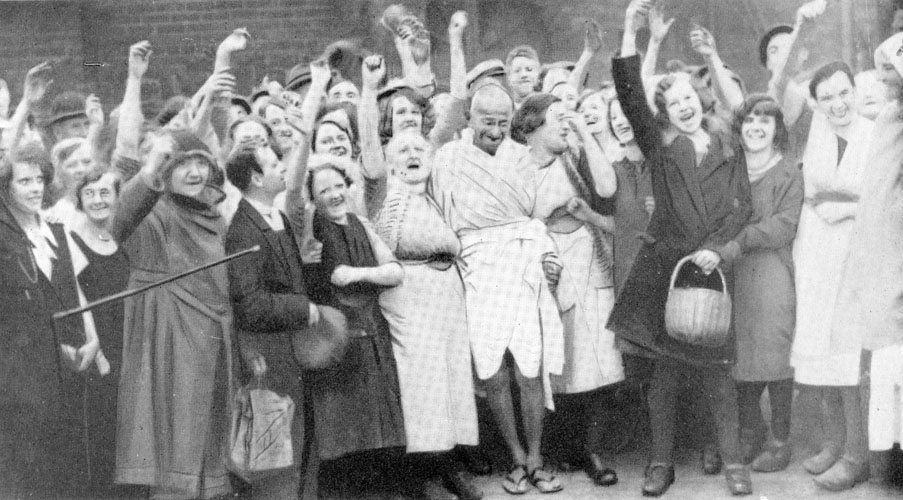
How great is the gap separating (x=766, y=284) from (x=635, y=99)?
128 centimetres

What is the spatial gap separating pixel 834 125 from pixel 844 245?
0.68 meters

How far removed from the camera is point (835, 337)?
684 centimetres

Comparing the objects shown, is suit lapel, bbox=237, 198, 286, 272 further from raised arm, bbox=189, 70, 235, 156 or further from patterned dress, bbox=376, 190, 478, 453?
patterned dress, bbox=376, 190, 478, 453

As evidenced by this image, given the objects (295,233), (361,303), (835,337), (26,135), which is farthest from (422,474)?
(26,135)

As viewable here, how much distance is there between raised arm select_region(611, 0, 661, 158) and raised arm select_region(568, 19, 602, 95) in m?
0.17

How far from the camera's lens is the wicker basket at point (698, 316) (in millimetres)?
6570

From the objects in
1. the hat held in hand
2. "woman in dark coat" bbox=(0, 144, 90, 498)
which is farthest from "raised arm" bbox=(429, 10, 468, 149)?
"woman in dark coat" bbox=(0, 144, 90, 498)

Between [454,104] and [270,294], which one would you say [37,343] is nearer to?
[270,294]

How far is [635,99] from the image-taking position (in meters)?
6.63

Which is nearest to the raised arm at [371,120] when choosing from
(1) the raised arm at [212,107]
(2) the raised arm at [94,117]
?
(1) the raised arm at [212,107]

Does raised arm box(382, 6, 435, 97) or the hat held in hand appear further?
raised arm box(382, 6, 435, 97)

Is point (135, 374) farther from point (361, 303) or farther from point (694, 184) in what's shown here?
point (694, 184)

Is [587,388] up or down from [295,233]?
down

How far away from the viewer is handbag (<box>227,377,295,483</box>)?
253 inches
